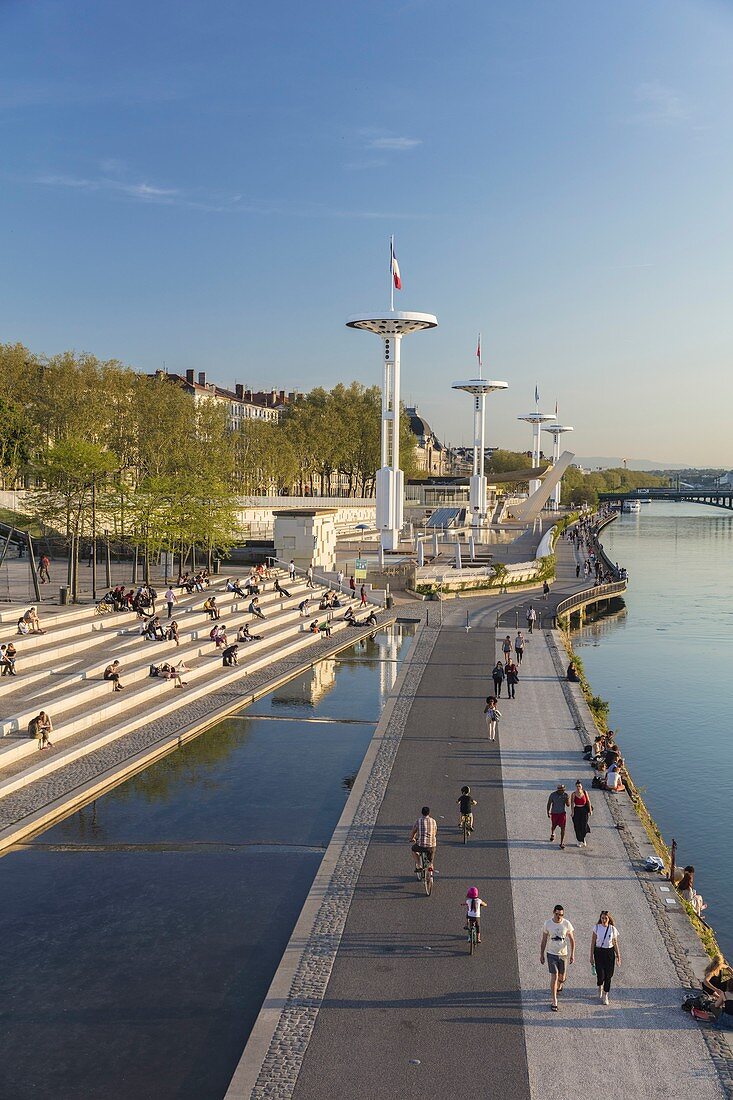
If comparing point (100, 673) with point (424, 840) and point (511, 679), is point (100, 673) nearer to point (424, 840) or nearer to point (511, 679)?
point (511, 679)

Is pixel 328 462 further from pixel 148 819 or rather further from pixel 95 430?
pixel 148 819

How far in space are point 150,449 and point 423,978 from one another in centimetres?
7207

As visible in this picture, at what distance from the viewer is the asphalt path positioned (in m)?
10.2

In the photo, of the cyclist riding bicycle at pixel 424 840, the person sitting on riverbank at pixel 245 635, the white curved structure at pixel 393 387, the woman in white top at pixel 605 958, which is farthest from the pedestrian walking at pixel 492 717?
the white curved structure at pixel 393 387

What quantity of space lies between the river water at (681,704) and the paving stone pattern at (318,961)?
670 centimetres

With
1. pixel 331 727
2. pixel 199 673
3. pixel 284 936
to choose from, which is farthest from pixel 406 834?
pixel 199 673

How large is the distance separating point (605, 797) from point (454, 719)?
23.7ft

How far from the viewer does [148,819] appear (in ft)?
61.5

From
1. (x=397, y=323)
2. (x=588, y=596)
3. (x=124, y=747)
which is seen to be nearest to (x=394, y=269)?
(x=397, y=323)

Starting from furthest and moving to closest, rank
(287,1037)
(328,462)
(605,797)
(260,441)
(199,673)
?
1. (328,462)
2. (260,441)
3. (199,673)
4. (605,797)
5. (287,1037)

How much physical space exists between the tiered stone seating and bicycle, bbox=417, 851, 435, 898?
30.1 feet

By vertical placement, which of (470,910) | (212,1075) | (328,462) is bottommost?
(212,1075)

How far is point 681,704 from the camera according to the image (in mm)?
35906

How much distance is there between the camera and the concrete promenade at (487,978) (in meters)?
10.2
